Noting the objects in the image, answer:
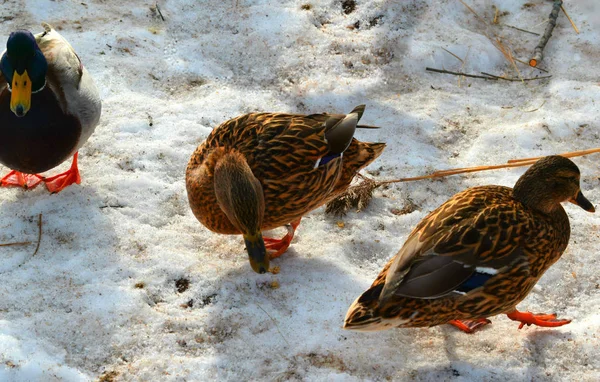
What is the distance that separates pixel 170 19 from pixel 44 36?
1451 millimetres

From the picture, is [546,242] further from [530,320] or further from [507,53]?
[507,53]

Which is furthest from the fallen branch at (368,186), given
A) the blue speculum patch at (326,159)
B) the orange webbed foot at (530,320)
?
the orange webbed foot at (530,320)

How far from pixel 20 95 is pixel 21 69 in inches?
6.2

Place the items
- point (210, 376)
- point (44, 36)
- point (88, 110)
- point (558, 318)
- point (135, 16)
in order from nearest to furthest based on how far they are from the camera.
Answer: point (210, 376) < point (558, 318) < point (88, 110) < point (44, 36) < point (135, 16)

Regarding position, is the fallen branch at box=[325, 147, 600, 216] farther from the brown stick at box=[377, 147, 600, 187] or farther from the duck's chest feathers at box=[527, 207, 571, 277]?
the duck's chest feathers at box=[527, 207, 571, 277]

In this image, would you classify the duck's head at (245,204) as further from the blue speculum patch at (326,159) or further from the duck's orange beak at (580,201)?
the duck's orange beak at (580,201)

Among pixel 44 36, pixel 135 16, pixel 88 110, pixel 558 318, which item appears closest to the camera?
pixel 558 318

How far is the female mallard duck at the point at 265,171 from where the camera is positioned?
3439 mm

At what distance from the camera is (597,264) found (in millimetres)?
3846

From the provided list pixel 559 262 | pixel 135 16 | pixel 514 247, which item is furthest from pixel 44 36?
pixel 559 262

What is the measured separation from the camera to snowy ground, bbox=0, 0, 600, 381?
3.27m

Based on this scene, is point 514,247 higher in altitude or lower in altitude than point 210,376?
higher

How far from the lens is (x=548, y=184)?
11.3ft

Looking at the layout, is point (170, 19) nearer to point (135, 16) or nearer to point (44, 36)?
point (135, 16)
